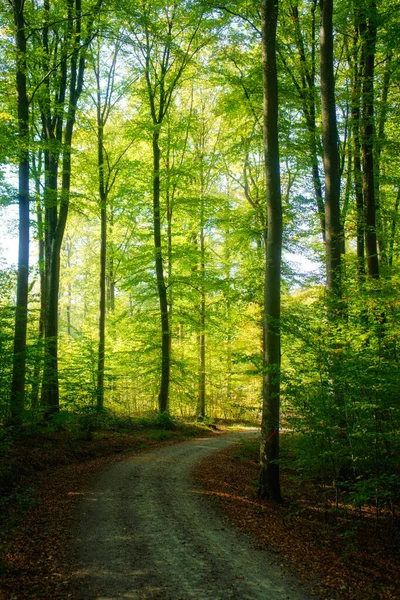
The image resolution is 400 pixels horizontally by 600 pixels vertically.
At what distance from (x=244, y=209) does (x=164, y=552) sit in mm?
13620

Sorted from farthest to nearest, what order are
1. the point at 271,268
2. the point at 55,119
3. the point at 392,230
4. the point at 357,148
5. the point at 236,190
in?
the point at 236,190 < the point at 392,230 < the point at 55,119 < the point at 357,148 < the point at 271,268

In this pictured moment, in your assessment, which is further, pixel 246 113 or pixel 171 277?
pixel 171 277

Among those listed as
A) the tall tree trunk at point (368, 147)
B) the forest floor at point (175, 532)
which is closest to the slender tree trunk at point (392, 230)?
the tall tree trunk at point (368, 147)

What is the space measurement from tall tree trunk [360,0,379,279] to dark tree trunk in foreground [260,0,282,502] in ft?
11.6

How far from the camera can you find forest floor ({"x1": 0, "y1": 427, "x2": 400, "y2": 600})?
4.59 metres

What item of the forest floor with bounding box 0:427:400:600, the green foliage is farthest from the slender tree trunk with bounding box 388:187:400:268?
the forest floor with bounding box 0:427:400:600

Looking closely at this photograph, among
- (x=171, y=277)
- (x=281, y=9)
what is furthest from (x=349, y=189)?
(x=171, y=277)

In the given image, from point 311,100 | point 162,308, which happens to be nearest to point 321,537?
point 162,308

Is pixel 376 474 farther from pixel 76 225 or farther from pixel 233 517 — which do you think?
pixel 76 225

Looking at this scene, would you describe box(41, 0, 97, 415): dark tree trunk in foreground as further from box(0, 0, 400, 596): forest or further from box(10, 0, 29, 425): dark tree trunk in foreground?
box(10, 0, 29, 425): dark tree trunk in foreground

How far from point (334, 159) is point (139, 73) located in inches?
439

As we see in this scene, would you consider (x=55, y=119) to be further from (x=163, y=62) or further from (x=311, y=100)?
(x=311, y=100)

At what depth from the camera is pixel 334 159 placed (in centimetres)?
958

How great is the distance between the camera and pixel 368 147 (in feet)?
37.8
